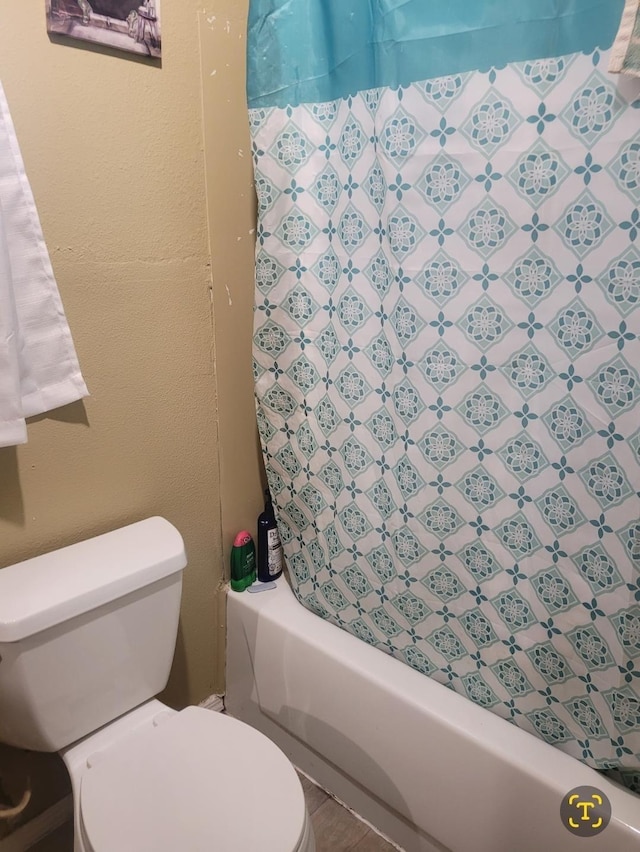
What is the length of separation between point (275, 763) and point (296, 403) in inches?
28.7

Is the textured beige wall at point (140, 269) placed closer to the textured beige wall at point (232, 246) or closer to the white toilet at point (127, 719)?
the textured beige wall at point (232, 246)

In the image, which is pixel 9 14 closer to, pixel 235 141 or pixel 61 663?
pixel 235 141

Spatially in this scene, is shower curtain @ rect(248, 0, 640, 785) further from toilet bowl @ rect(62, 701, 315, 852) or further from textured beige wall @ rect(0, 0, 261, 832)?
toilet bowl @ rect(62, 701, 315, 852)

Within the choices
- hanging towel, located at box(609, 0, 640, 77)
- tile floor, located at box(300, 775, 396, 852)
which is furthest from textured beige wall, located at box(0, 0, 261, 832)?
hanging towel, located at box(609, 0, 640, 77)

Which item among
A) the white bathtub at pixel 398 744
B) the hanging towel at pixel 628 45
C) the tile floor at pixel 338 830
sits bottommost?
the tile floor at pixel 338 830

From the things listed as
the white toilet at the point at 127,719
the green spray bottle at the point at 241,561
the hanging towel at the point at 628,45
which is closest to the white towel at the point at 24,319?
the white toilet at the point at 127,719

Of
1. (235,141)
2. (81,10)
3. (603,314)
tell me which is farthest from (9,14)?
(603,314)

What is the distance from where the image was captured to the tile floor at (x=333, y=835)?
139cm

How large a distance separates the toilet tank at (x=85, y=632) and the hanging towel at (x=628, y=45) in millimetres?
1104

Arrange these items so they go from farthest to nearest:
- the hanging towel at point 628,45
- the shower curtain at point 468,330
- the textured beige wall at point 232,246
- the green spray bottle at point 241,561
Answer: the green spray bottle at point 241,561 → the textured beige wall at point 232,246 → the shower curtain at point 468,330 → the hanging towel at point 628,45

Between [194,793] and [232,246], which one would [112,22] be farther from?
[194,793]

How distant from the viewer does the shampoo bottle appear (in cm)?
162

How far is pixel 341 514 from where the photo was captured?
1.40 metres

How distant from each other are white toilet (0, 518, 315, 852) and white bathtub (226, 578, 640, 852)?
0.94 feet
